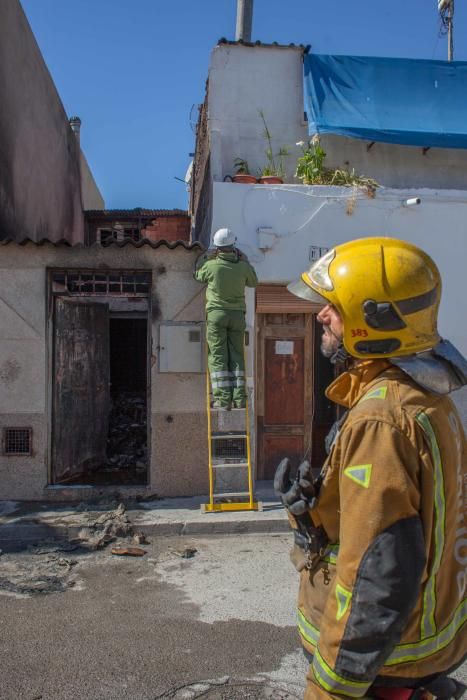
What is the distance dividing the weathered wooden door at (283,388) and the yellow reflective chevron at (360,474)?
740 cm

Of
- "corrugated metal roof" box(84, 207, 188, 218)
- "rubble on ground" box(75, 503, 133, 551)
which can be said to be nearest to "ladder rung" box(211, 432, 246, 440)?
"rubble on ground" box(75, 503, 133, 551)

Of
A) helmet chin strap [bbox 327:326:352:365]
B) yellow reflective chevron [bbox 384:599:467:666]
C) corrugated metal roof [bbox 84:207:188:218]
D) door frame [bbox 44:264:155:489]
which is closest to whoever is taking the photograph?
yellow reflective chevron [bbox 384:599:467:666]

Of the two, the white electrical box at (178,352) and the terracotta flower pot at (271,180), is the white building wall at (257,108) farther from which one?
the white electrical box at (178,352)

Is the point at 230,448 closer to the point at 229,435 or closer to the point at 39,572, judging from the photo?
the point at 229,435

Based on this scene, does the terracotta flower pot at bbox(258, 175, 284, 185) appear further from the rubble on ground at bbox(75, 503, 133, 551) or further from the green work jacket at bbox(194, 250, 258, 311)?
the rubble on ground at bbox(75, 503, 133, 551)

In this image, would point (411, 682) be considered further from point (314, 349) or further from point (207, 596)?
point (314, 349)

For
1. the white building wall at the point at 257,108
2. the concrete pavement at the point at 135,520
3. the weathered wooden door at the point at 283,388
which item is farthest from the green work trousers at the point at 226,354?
the white building wall at the point at 257,108

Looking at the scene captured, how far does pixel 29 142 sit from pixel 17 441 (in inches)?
227

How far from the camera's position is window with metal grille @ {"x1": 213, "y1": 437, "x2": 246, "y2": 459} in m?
7.96

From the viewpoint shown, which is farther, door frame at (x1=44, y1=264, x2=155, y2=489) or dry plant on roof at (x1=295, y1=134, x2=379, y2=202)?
dry plant on roof at (x1=295, y1=134, x2=379, y2=202)

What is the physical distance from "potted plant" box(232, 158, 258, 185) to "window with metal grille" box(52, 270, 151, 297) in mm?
1821

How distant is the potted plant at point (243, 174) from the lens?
859cm

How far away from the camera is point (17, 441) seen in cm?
802

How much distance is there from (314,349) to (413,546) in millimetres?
7697
